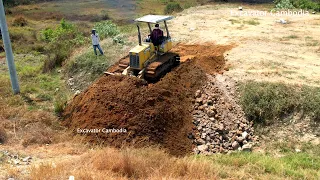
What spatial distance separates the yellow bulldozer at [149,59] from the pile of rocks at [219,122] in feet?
5.56

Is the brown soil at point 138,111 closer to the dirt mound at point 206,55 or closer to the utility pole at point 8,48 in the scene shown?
the dirt mound at point 206,55

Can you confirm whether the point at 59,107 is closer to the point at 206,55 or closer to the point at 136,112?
the point at 136,112

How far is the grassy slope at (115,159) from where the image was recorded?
7275mm

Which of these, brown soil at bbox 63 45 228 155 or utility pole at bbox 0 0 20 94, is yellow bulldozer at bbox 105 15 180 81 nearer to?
brown soil at bbox 63 45 228 155

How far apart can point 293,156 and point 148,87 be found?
4.94 meters

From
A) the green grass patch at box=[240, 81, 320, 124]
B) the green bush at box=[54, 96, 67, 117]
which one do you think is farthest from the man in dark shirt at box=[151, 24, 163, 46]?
the green bush at box=[54, 96, 67, 117]

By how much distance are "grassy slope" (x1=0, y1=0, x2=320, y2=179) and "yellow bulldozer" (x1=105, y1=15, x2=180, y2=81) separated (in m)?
3.17

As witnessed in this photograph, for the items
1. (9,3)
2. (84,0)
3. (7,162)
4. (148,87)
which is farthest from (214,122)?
(9,3)

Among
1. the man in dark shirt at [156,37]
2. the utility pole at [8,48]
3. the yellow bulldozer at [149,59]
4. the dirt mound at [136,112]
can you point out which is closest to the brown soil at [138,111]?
the dirt mound at [136,112]

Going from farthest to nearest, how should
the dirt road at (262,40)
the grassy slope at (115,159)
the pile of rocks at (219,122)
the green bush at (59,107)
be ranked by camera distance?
the dirt road at (262,40)
the green bush at (59,107)
the pile of rocks at (219,122)
the grassy slope at (115,159)

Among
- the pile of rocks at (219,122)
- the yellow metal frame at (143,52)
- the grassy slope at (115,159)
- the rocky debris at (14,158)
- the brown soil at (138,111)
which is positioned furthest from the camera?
the yellow metal frame at (143,52)

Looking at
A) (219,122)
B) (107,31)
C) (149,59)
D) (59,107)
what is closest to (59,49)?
(107,31)

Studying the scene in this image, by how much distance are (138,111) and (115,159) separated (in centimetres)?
342

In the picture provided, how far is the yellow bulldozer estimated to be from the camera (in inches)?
483
